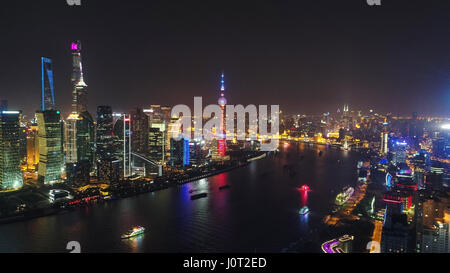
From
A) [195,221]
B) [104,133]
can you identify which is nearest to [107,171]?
[104,133]

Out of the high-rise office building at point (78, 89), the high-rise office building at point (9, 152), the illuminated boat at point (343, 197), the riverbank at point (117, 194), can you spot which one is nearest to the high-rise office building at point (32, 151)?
the high-rise office building at point (9, 152)

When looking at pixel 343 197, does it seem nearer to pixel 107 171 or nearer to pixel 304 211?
pixel 304 211

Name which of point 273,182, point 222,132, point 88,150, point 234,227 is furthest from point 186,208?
point 222,132

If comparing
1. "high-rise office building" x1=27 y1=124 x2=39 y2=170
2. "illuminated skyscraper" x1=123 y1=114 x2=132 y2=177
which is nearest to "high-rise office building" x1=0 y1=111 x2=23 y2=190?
"high-rise office building" x1=27 y1=124 x2=39 y2=170

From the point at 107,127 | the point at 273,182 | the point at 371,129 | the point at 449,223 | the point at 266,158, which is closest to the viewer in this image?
the point at 449,223

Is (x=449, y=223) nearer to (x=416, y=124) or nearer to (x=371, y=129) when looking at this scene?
(x=416, y=124)
